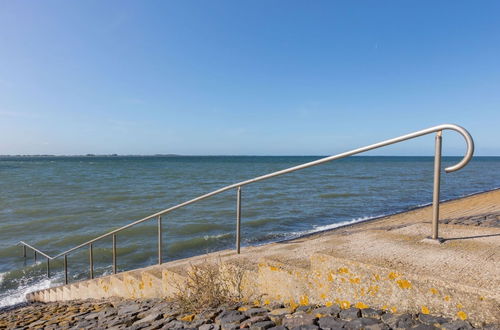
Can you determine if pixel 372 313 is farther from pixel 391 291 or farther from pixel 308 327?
pixel 308 327

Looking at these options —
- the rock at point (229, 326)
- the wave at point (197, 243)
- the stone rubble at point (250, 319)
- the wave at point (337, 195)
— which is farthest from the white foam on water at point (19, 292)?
the wave at point (337, 195)

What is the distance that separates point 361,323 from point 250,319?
2.46ft

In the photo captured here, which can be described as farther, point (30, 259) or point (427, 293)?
point (30, 259)

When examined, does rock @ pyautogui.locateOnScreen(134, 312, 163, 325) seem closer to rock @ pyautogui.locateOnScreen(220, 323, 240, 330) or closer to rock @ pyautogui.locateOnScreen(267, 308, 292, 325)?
rock @ pyautogui.locateOnScreen(220, 323, 240, 330)

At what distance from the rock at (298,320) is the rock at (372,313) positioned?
296 mm

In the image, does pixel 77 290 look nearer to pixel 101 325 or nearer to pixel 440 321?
pixel 101 325

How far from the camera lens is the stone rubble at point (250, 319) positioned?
1.58m

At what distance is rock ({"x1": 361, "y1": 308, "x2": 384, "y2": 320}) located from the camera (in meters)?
1.69

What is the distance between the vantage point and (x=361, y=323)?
166 cm

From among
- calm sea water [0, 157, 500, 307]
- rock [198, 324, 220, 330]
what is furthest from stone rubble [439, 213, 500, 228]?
rock [198, 324, 220, 330]

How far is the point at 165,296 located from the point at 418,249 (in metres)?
2.38

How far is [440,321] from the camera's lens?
4.92 feet

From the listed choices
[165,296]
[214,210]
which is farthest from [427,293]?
[214,210]

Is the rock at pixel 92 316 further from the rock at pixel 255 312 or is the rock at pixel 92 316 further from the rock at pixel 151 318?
the rock at pixel 255 312
